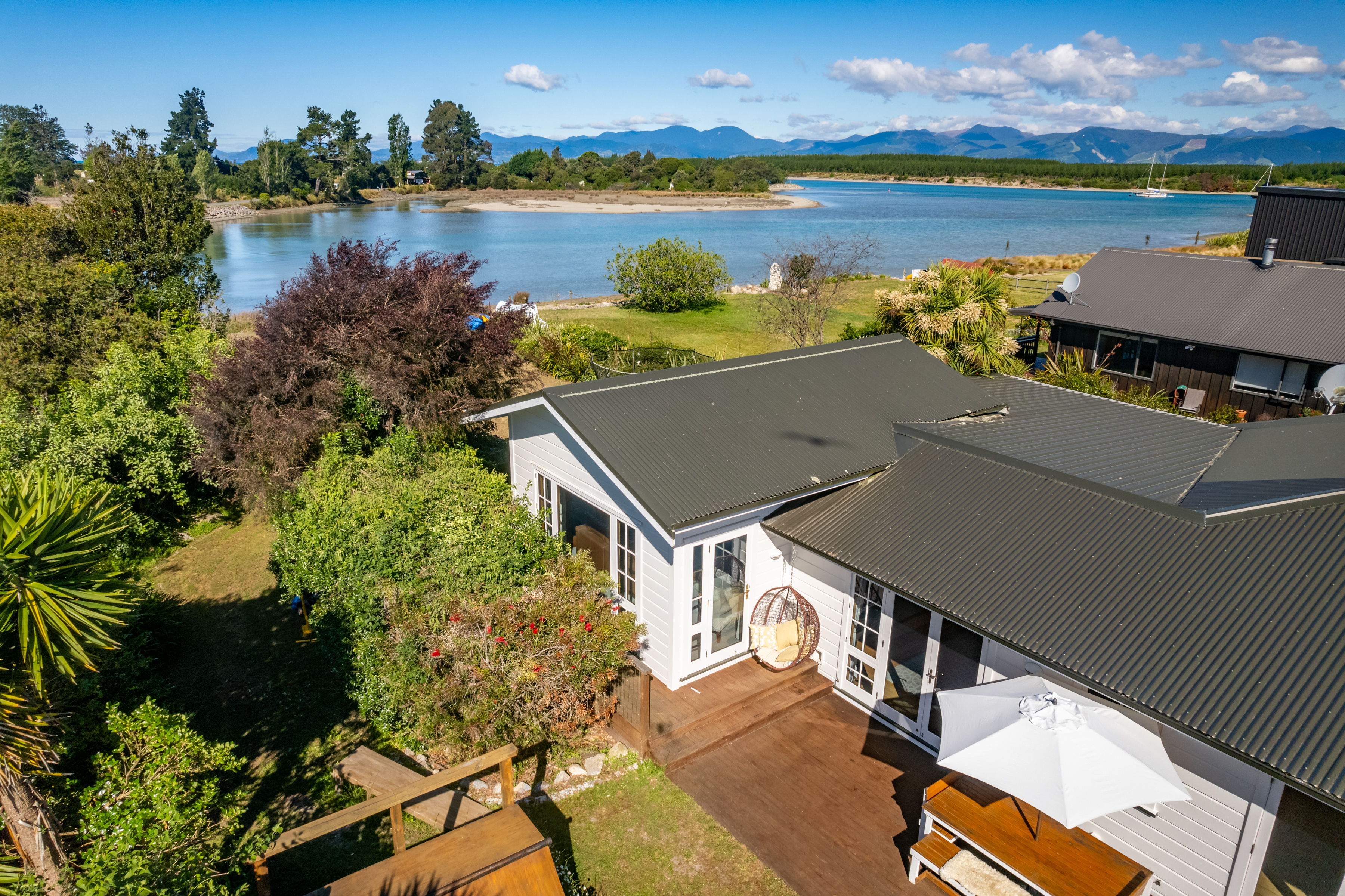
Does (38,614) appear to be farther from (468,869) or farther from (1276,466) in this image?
(1276,466)

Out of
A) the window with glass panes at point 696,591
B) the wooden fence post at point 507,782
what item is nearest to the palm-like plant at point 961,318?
the window with glass panes at point 696,591

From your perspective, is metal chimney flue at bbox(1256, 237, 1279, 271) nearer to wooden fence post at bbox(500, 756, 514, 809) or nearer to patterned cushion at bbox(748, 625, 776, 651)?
patterned cushion at bbox(748, 625, 776, 651)

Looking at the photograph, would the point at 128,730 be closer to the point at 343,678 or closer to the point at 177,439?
the point at 343,678

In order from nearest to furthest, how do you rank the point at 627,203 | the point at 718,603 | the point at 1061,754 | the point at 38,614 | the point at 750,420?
1. the point at 38,614
2. the point at 1061,754
3. the point at 718,603
4. the point at 750,420
5. the point at 627,203

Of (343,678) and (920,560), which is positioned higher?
(920,560)

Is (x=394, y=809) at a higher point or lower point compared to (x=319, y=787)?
higher

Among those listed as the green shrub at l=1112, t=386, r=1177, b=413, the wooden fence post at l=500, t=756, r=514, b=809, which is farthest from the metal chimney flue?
the wooden fence post at l=500, t=756, r=514, b=809

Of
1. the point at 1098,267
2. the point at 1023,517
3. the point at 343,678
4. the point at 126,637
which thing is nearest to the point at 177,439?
the point at 126,637

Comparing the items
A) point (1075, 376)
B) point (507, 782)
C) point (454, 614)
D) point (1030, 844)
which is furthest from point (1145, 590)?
point (1075, 376)
